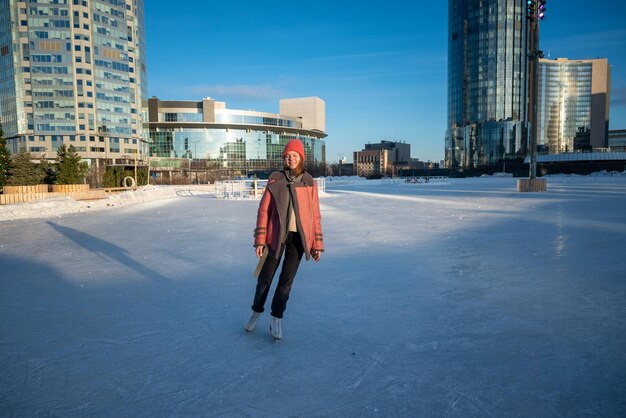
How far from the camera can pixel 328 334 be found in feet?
11.7

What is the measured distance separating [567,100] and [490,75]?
1613 inches

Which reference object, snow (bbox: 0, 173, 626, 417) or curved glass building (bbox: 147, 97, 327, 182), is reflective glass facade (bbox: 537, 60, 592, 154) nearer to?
curved glass building (bbox: 147, 97, 327, 182)

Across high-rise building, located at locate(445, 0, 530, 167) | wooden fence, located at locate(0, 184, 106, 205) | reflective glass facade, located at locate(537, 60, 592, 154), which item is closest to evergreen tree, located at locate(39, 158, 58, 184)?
wooden fence, located at locate(0, 184, 106, 205)

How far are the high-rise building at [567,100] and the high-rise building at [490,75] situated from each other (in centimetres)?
2625

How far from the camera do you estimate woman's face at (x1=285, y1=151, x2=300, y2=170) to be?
11.1 ft

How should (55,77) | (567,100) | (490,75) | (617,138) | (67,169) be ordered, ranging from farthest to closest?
(617,138) < (567,100) < (490,75) < (55,77) < (67,169)

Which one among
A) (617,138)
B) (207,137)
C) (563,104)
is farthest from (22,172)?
(617,138)

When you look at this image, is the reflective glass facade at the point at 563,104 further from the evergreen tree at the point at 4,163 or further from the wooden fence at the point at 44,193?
the evergreen tree at the point at 4,163

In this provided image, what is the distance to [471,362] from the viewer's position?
2979 millimetres

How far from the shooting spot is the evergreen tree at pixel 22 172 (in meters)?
18.4

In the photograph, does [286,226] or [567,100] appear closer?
[286,226]

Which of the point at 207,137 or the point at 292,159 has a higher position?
the point at 207,137

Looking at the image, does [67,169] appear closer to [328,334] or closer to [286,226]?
[286,226]

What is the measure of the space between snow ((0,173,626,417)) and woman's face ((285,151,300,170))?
5.20 ft
